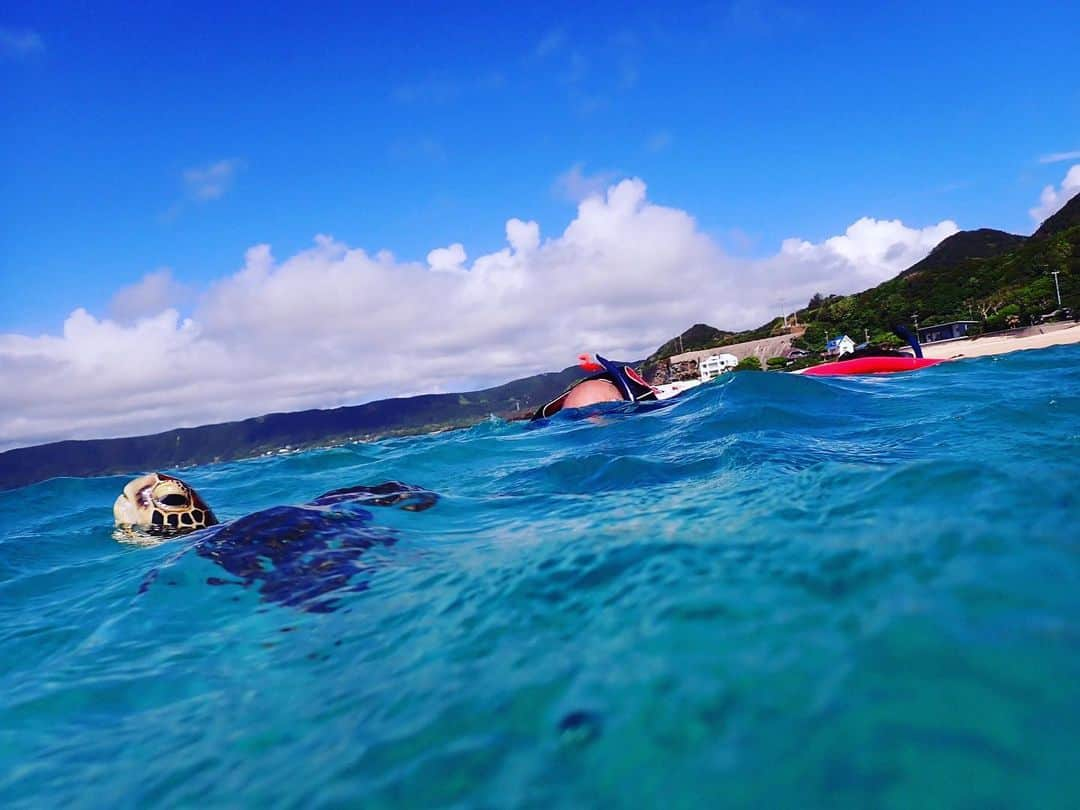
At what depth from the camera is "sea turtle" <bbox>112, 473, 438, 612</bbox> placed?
196 inches

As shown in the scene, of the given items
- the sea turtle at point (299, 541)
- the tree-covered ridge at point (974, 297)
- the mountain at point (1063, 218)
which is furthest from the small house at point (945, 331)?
the sea turtle at point (299, 541)

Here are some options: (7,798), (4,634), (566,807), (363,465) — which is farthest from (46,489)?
(566,807)

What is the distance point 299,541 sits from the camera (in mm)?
5785

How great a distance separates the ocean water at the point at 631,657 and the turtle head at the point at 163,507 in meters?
1.58

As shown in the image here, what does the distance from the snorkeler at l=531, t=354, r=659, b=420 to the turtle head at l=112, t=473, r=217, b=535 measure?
1171 cm

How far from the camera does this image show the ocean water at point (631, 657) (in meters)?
1.96

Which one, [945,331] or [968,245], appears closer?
[945,331]

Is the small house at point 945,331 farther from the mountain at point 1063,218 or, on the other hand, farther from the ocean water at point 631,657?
the ocean water at point 631,657

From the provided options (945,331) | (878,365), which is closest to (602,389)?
(878,365)

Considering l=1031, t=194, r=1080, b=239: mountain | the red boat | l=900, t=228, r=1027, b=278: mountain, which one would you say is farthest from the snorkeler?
l=900, t=228, r=1027, b=278: mountain

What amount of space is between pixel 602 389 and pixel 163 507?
13298 millimetres

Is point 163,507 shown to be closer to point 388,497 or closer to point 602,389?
point 388,497

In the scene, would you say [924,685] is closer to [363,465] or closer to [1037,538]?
[1037,538]

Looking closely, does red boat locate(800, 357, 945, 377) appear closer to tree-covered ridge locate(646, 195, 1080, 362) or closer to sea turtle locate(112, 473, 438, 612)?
sea turtle locate(112, 473, 438, 612)
